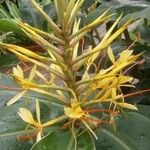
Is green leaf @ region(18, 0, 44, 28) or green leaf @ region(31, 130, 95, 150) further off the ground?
green leaf @ region(31, 130, 95, 150)

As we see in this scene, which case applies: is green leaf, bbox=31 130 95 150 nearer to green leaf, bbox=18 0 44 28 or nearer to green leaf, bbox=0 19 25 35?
green leaf, bbox=0 19 25 35

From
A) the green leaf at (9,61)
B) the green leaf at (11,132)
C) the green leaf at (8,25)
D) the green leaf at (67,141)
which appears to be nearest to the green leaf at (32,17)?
the green leaf at (9,61)

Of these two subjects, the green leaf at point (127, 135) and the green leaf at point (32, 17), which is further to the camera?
the green leaf at point (32, 17)

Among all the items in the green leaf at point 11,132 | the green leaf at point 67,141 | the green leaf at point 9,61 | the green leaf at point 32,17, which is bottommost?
the green leaf at point 9,61

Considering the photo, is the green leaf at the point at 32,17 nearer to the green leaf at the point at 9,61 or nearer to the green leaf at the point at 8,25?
the green leaf at the point at 9,61

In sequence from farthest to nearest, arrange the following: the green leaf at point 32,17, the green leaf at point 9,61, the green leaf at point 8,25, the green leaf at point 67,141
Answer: the green leaf at point 9,61
the green leaf at point 32,17
the green leaf at point 8,25
the green leaf at point 67,141

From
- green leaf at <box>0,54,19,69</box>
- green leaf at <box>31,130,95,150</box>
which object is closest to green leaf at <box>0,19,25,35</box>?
green leaf at <box>31,130,95,150</box>

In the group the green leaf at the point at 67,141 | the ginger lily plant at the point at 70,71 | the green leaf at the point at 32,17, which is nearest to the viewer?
the ginger lily plant at the point at 70,71

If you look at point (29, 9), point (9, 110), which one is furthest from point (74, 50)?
point (29, 9)

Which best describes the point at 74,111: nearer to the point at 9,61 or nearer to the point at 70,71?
the point at 70,71
